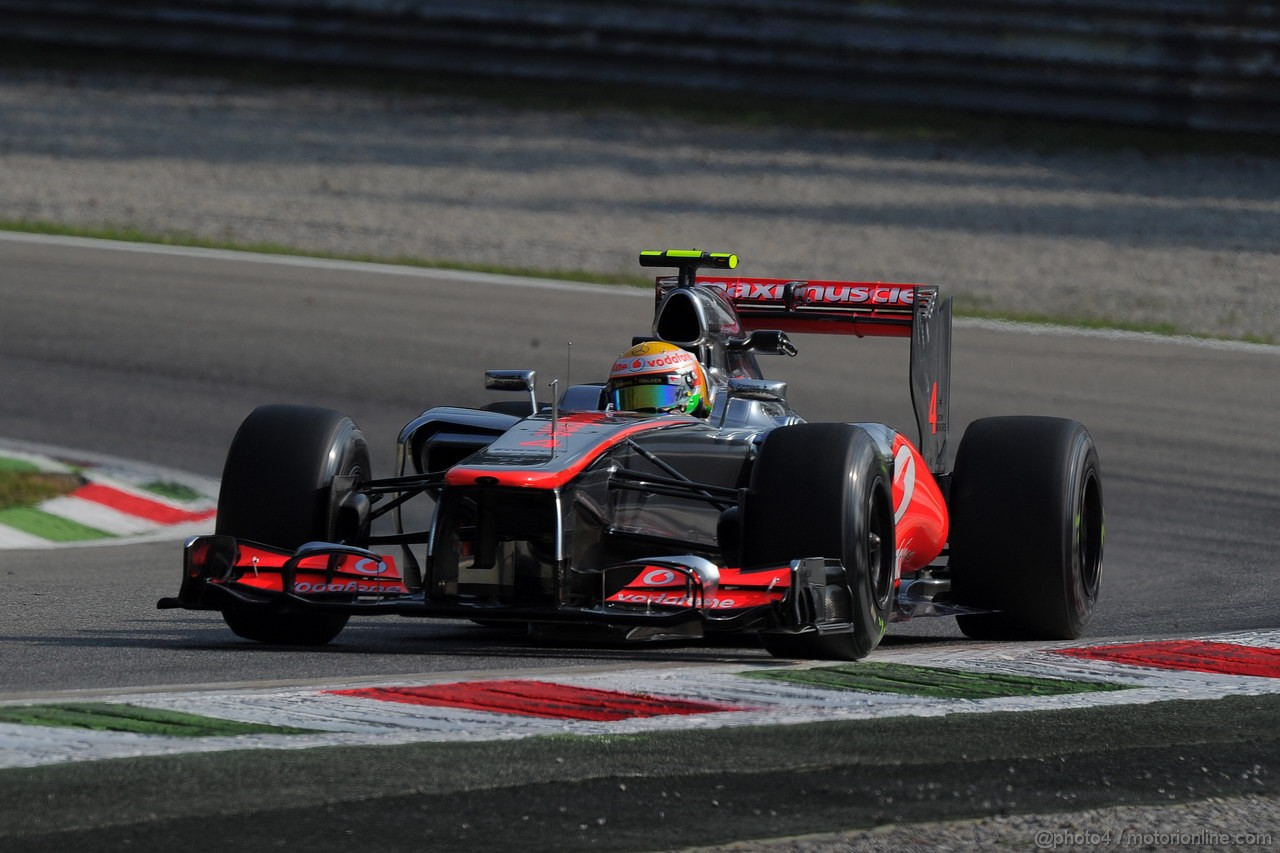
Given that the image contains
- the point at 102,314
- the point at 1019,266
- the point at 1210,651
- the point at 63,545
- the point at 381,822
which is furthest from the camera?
the point at 1019,266

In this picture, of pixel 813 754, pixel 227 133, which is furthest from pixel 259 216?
pixel 813 754

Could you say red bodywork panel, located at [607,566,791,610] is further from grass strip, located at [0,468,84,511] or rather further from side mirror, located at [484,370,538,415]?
grass strip, located at [0,468,84,511]

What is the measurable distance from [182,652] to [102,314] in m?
9.24

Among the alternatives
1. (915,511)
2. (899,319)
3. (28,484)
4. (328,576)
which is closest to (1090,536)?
(915,511)

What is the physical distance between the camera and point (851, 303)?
327 inches

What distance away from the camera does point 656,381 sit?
7254mm

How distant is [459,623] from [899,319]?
86.1 inches

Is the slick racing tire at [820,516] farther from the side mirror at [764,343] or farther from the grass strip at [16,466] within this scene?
the grass strip at [16,466]

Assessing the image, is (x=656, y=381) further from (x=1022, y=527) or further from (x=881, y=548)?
(x=1022, y=527)

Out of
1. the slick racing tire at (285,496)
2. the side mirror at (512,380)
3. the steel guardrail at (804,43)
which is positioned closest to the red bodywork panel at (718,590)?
the slick racing tire at (285,496)

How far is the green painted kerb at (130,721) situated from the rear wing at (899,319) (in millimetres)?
3793

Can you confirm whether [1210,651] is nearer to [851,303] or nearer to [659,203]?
[851,303]

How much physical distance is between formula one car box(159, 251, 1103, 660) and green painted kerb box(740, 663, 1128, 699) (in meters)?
0.27

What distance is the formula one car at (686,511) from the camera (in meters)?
6.13
